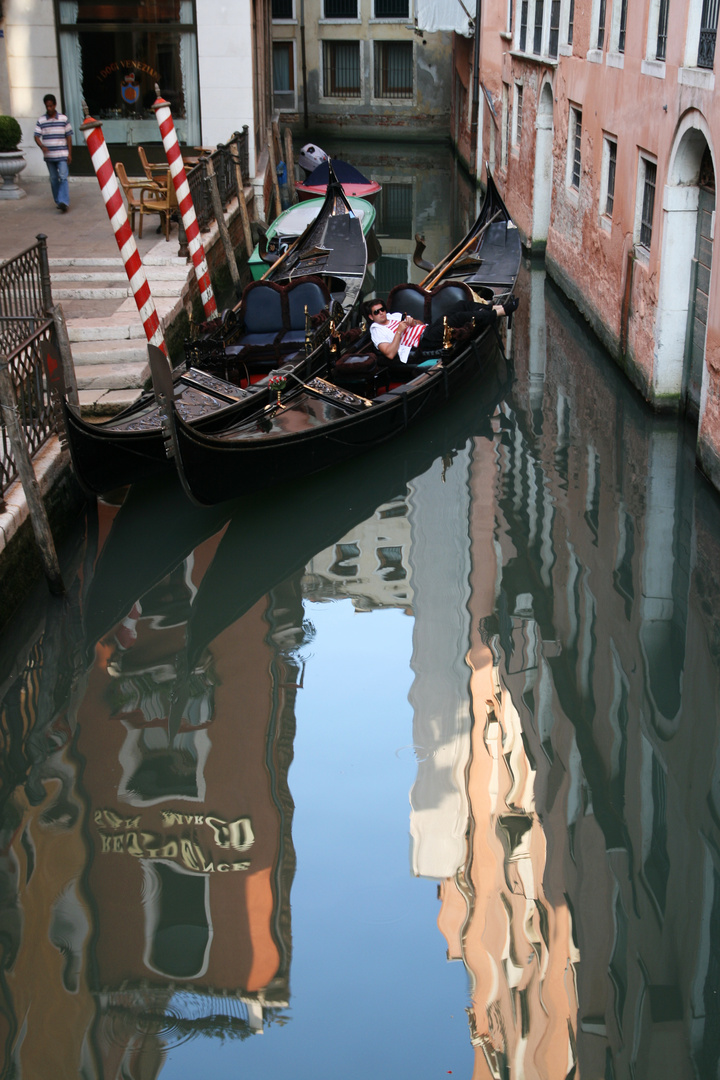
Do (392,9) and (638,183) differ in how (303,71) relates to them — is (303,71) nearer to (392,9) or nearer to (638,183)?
(392,9)

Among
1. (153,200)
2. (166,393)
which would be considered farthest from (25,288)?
(153,200)

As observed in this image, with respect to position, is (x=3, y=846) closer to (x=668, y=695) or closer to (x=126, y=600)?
(x=126, y=600)

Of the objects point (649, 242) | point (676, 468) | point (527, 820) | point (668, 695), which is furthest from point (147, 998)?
point (649, 242)

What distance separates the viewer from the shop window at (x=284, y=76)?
2262cm

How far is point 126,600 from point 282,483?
122 cm

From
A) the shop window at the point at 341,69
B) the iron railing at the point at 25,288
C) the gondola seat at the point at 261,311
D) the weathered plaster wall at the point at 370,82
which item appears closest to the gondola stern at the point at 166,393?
the iron railing at the point at 25,288

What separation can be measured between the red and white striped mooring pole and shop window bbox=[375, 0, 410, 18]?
16.3 meters

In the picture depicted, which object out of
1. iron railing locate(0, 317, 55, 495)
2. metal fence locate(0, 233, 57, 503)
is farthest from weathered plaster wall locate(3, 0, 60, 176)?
iron railing locate(0, 317, 55, 495)

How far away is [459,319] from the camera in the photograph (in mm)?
7109

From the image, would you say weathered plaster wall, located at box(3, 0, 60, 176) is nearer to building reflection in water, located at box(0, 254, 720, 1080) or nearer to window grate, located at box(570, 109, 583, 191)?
window grate, located at box(570, 109, 583, 191)

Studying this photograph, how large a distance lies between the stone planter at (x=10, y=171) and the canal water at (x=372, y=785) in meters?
5.54

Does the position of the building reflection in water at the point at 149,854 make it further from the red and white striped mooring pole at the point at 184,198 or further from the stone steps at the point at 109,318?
the red and white striped mooring pole at the point at 184,198

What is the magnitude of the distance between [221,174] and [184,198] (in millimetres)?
3050

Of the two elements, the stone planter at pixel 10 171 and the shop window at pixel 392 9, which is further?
the shop window at pixel 392 9
